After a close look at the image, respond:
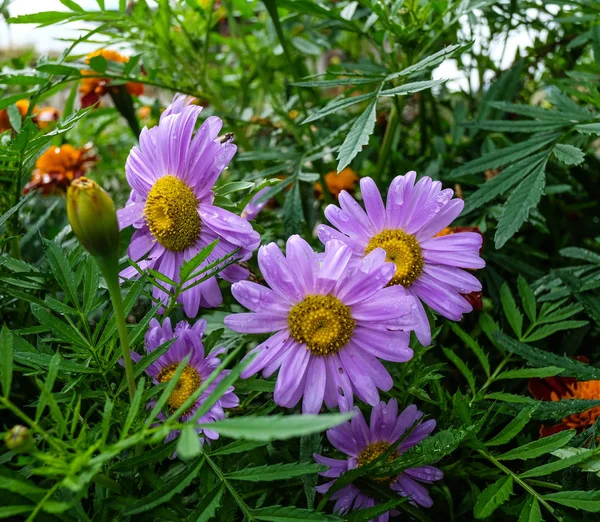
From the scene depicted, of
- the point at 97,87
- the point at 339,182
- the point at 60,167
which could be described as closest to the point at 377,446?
the point at 339,182

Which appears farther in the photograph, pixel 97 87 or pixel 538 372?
pixel 97 87

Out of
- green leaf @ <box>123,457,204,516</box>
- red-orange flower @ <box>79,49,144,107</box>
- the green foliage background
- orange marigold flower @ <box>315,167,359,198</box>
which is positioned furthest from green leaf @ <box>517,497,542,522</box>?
red-orange flower @ <box>79,49,144,107</box>

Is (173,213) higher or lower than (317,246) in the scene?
higher

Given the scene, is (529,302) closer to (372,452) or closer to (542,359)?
(542,359)

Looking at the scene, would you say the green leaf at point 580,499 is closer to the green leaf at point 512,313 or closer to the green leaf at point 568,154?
the green leaf at point 512,313

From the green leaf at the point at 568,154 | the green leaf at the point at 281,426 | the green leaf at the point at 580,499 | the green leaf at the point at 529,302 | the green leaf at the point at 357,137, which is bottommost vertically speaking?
the green leaf at the point at 580,499

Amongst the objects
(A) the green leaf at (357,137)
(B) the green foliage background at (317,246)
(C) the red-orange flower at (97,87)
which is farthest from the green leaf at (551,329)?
(C) the red-orange flower at (97,87)
